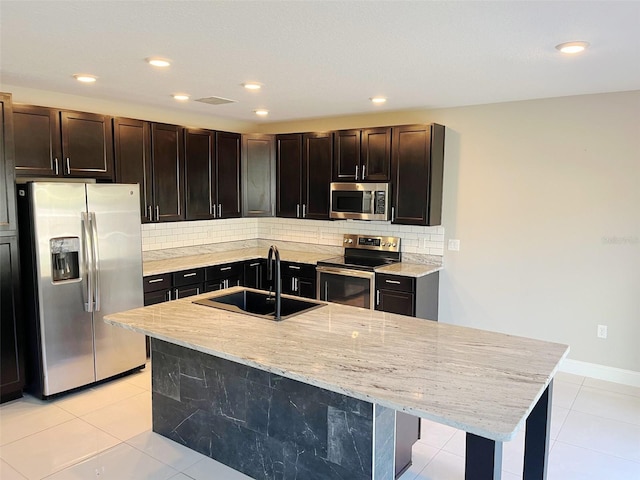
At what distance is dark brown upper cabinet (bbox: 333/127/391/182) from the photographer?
4816 millimetres

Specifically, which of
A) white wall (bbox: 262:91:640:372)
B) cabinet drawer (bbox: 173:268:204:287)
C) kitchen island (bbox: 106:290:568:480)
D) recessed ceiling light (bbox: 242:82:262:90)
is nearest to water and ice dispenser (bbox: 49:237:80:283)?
cabinet drawer (bbox: 173:268:204:287)

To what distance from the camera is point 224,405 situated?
9.05ft

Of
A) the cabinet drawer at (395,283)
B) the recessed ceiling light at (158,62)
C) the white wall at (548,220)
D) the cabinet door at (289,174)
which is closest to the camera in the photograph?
the recessed ceiling light at (158,62)

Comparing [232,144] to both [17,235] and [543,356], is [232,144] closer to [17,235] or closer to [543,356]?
[17,235]

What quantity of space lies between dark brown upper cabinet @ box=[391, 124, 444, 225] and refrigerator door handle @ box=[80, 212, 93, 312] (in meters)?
2.87

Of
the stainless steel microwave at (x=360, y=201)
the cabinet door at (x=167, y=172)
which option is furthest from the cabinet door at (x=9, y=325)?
the stainless steel microwave at (x=360, y=201)

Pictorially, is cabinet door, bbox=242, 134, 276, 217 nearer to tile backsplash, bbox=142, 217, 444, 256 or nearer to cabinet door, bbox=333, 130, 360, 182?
tile backsplash, bbox=142, 217, 444, 256

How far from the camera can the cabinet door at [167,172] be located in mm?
4688

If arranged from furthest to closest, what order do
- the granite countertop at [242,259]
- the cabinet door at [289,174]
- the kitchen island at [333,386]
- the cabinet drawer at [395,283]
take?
1. the cabinet door at [289,174]
2. the granite countertop at [242,259]
3. the cabinet drawer at [395,283]
4. the kitchen island at [333,386]

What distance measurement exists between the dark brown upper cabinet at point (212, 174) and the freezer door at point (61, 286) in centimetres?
147

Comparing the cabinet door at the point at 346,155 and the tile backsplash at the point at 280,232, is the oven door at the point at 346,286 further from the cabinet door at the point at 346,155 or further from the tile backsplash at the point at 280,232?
the cabinet door at the point at 346,155

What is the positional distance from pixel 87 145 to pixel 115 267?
3.70ft

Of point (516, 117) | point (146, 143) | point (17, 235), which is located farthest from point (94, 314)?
point (516, 117)

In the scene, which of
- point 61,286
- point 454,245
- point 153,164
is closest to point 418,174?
point 454,245
